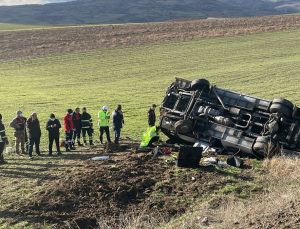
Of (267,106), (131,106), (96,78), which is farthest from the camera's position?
(96,78)

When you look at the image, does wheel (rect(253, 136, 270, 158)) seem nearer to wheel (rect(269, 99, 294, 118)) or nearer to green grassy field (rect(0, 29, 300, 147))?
wheel (rect(269, 99, 294, 118))

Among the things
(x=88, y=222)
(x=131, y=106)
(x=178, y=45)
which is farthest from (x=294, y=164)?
(x=178, y=45)

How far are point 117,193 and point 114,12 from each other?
6184 inches

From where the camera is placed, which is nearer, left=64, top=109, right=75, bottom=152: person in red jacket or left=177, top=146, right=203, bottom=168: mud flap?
left=177, top=146, right=203, bottom=168: mud flap

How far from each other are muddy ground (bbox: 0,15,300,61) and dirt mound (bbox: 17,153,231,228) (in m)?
39.1

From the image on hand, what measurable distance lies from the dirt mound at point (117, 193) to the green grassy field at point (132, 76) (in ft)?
3.48

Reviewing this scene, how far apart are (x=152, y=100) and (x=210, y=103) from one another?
40.0 ft

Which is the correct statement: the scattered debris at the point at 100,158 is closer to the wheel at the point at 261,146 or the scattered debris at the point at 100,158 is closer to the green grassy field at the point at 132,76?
the green grassy field at the point at 132,76

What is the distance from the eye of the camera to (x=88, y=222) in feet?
36.1

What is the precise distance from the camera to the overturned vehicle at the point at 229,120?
48.9ft

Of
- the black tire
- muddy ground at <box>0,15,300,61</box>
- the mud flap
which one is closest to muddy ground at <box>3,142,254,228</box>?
the mud flap

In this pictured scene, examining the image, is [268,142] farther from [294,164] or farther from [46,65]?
[46,65]

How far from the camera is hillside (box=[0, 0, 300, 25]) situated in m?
145

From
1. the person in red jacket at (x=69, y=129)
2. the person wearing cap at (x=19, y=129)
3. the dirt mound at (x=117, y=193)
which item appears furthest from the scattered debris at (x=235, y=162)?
the person wearing cap at (x=19, y=129)
